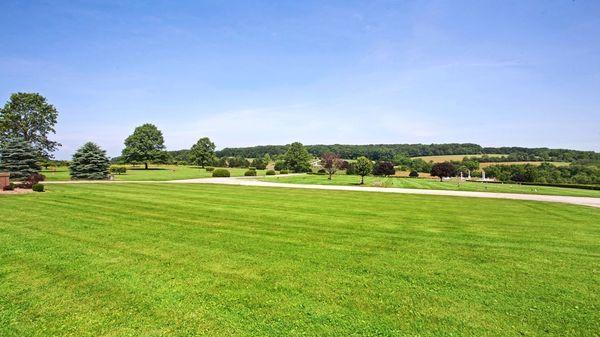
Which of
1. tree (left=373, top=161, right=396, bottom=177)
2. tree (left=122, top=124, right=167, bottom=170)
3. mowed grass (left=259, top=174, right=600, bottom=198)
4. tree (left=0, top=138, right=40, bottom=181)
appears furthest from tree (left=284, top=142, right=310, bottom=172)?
tree (left=0, top=138, right=40, bottom=181)

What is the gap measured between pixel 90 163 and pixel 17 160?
8786 mm

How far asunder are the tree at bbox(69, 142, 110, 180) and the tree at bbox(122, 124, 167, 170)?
31.2 meters

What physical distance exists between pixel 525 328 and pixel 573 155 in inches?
4709

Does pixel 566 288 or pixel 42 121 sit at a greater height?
pixel 42 121

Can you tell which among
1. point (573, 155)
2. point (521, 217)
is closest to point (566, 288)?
point (521, 217)

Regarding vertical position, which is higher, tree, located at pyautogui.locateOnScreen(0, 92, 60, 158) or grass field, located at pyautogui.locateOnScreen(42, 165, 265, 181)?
tree, located at pyautogui.locateOnScreen(0, 92, 60, 158)

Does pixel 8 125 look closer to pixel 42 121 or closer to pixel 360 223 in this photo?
pixel 42 121

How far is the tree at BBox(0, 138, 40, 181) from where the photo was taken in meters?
36.2

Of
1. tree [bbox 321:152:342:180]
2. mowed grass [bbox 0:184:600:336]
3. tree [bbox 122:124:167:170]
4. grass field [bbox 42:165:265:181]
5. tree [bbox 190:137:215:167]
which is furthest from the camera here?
tree [bbox 190:137:215:167]

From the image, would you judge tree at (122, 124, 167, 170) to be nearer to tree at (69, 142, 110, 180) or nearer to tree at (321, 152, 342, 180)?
tree at (69, 142, 110, 180)

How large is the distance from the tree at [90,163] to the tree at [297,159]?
45.5 meters

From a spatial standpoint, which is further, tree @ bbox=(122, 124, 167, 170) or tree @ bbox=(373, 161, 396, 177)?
tree @ bbox=(122, 124, 167, 170)

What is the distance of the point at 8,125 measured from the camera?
5438 centimetres

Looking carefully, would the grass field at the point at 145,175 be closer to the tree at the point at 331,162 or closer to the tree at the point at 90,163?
the tree at the point at 90,163
